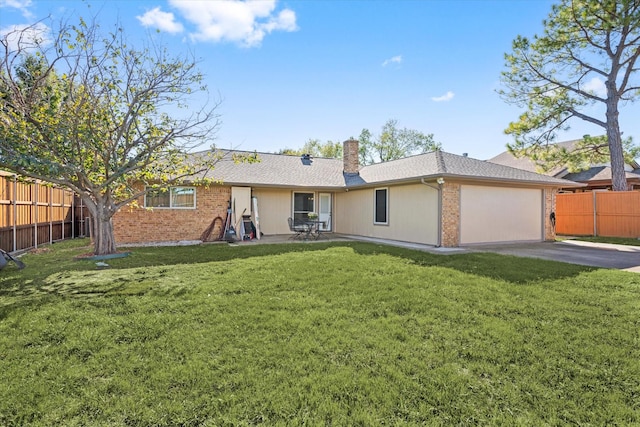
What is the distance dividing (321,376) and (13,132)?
28.3 feet

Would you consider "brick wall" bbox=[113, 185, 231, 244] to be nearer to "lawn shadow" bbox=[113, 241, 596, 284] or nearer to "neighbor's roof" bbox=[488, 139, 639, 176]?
"lawn shadow" bbox=[113, 241, 596, 284]

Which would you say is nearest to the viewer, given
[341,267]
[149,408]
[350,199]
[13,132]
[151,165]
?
[149,408]

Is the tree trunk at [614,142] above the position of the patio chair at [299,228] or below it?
above

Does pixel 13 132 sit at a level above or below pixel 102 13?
below

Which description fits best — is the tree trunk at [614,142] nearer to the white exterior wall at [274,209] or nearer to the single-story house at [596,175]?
the single-story house at [596,175]

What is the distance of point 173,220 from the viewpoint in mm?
12164

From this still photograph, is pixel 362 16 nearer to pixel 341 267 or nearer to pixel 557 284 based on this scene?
pixel 341 267

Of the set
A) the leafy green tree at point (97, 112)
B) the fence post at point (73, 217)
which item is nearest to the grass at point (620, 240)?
the leafy green tree at point (97, 112)

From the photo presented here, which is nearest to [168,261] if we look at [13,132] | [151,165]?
[151,165]

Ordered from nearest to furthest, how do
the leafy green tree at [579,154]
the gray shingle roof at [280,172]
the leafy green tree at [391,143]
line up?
the gray shingle roof at [280,172] → the leafy green tree at [579,154] → the leafy green tree at [391,143]

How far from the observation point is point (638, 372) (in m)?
3.22

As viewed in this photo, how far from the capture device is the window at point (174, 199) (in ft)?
39.5

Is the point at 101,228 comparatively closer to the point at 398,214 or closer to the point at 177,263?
the point at 177,263

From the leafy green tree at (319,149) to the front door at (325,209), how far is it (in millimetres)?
23489
